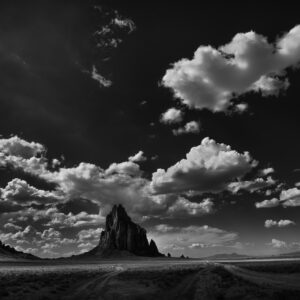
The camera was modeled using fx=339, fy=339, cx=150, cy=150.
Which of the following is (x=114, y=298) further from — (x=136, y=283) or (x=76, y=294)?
(x=136, y=283)

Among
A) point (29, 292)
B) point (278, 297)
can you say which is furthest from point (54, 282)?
point (278, 297)

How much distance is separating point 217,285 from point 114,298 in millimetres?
12365

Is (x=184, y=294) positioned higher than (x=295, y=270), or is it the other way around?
(x=295, y=270)

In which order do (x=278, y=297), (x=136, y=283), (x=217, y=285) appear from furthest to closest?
1. (x=136, y=283)
2. (x=217, y=285)
3. (x=278, y=297)

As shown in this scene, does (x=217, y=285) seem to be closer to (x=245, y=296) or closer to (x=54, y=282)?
(x=245, y=296)

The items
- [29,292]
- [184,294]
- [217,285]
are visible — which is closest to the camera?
[184,294]

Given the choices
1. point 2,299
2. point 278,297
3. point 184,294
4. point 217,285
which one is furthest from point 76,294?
point 278,297

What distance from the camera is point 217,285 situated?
36500 mm

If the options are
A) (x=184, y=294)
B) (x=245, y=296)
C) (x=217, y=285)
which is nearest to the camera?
(x=245, y=296)

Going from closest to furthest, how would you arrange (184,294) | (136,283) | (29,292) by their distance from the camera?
(184,294) < (29,292) < (136,283)

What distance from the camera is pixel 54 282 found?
42.6m

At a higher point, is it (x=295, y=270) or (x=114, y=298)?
(x=295, y=270)

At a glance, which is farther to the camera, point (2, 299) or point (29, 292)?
point (29, 292)

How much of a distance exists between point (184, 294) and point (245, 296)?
557 centimetres
